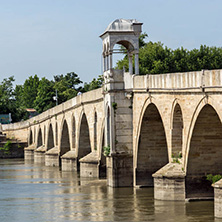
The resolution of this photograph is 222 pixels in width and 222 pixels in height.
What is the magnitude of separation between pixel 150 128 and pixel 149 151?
46.2 inches

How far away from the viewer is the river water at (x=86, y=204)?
25422mm

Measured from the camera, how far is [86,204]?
96.9 ft

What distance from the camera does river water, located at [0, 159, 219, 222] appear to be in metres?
25.4

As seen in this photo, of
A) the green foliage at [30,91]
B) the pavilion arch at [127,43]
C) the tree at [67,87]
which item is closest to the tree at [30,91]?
the green foliage at [30,91]

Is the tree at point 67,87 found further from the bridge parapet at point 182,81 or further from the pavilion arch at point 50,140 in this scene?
the bridge parapet at point 182,81

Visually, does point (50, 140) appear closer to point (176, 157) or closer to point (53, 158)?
point (53, 158)

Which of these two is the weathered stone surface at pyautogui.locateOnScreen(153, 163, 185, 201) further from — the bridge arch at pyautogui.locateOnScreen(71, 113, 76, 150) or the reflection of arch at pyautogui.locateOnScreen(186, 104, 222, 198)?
the bridge arch at pyautogui.locateOnScreen(71, 113, 76, 150)

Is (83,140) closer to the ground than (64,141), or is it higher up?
closer to the ground

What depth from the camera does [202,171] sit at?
27375 mm

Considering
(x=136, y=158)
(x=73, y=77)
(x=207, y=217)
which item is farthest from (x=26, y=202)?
(x=73, y=77)

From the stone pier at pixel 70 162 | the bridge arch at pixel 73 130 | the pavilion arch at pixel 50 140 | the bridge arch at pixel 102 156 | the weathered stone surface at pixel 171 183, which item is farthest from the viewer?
the pavilion arch at pixel 50 140

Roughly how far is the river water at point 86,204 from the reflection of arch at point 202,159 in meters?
0.65

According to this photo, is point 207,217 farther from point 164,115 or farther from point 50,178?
point 50,178

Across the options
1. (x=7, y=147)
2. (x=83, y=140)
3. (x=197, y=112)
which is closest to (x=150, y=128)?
(x=197, y=112)
